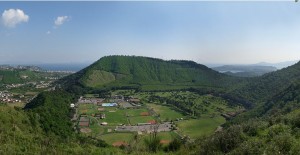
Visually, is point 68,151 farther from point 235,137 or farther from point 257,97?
point 257,97

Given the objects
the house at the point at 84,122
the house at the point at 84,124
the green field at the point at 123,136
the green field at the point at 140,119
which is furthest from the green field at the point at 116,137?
the green field at the point at 140,119

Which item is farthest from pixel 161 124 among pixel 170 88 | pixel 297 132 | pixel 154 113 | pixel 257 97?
pixel 170 88

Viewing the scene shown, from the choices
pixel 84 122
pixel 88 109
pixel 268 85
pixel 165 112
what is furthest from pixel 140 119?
pixel 268 85

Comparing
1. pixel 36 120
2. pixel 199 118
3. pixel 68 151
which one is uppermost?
pixel 68 151

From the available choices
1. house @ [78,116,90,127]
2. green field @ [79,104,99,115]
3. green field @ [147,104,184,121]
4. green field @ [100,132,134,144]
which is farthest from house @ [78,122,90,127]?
green field @ [147,104,184,121]

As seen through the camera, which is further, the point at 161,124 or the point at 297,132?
the point at 161,124

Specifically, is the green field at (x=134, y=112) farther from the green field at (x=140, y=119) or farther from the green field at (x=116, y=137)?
the green field at (x=116, y=137)

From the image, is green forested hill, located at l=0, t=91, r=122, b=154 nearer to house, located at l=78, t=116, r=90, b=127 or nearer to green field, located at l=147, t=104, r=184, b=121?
house, located at l=78, t=116, r=90, b=127
